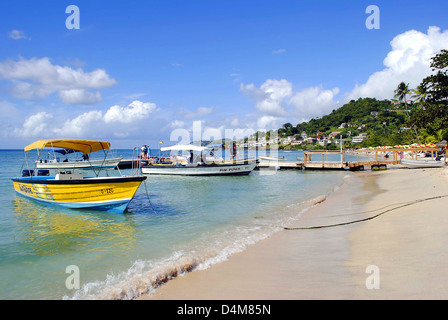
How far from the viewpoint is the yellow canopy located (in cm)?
1135

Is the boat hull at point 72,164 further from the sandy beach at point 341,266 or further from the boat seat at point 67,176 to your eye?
the sandy beach at point 341,266

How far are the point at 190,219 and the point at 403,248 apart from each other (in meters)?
7.22

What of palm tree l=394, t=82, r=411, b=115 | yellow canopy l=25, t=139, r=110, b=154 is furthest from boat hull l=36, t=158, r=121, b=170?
palm tree l=394, t=82, r=411, b=115

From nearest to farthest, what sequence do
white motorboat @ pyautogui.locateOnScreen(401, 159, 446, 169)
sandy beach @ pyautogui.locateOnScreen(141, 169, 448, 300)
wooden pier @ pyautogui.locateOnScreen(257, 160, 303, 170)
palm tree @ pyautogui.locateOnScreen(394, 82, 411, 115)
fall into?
sandy beach @ pyautogui.locateOnScreen(141, 169, 448, 300)
white motorboat @ pyautogui.locateOnScreen(401, 159, 446, 169)
wooden pier @ pyautogui.locateOnScreen(257, 160, 303, 170)
palm tree @ pyautogui.locateOnScreen(394, 82, 411, 115)

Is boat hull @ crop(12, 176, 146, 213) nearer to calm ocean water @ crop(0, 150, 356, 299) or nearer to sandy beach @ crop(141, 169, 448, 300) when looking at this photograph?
calm ocean water @ crop(0, 150, 356, 299)

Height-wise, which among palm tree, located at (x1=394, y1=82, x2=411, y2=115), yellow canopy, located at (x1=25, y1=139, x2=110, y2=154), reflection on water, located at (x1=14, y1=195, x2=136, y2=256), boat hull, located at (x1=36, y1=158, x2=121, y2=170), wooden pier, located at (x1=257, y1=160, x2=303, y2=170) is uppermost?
palm tree, located at (x1=394, y1=82, x2=411, y2=115)

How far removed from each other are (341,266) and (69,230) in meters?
8.62

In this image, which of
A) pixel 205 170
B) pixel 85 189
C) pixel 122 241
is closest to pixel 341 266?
pixel 122 241

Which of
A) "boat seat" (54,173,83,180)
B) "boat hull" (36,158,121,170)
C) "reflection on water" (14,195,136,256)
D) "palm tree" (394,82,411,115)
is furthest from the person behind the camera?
"palm tree" (394,82,411,115)

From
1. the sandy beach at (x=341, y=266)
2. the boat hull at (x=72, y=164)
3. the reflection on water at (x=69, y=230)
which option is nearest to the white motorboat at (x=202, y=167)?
the boat hull at (x=72, y=164)

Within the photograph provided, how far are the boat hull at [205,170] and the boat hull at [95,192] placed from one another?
16.1 meters

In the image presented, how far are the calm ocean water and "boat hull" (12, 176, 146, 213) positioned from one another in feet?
1.26

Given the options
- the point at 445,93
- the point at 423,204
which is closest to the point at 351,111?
the point at 445,93
